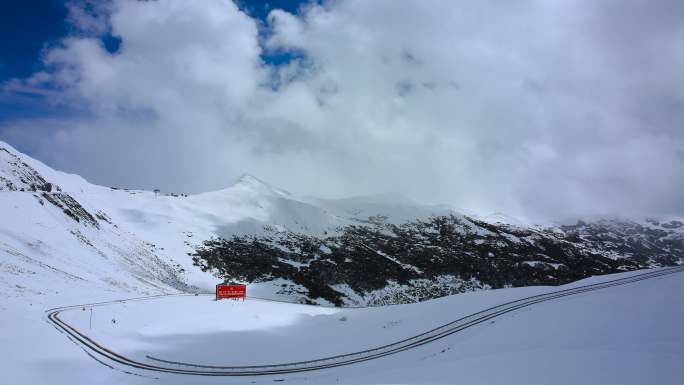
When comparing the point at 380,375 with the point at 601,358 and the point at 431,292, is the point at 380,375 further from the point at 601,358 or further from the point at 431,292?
the point at 431,292

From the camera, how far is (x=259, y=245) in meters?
106

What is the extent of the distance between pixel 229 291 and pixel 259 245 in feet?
180

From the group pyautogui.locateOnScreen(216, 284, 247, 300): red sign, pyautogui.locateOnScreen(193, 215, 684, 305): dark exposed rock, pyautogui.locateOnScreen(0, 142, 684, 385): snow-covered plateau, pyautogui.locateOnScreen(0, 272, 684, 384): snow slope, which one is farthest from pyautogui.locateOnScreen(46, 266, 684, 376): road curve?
pyautogui.locateOnScreen(193, 215, 684, 305): dark exposed rock

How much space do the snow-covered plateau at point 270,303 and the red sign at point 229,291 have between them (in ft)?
6.25

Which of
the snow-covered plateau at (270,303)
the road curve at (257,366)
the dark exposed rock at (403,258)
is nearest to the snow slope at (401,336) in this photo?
the snow-covered plateau at (270,303)

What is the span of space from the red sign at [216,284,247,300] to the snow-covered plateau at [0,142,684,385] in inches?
75.0

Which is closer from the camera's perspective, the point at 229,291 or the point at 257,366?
the point at 257,366

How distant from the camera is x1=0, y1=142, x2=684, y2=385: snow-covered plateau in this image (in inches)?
838

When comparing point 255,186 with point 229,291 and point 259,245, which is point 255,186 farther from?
point 229,291

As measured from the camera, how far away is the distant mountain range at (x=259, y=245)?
56125mm

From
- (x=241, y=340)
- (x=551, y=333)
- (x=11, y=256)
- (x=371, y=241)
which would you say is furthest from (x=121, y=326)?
(x=371, y=241)

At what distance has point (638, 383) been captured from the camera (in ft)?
50.1

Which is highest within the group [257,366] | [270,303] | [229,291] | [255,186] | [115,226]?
[255,186]

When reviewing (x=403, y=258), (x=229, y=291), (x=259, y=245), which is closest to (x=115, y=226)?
(x=259, y=245)
